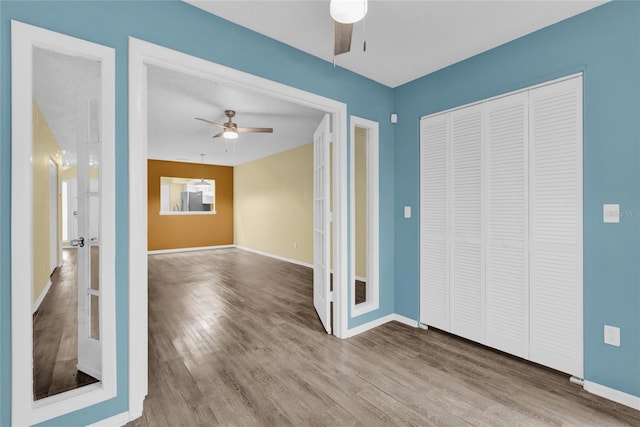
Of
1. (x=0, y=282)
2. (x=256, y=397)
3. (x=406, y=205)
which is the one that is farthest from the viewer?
(x=406, y=205)

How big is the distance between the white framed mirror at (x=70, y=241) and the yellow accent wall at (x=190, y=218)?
418cm

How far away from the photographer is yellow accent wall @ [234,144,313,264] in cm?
654

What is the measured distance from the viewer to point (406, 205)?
3277 mm

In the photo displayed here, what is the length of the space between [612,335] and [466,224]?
1200 millimetres

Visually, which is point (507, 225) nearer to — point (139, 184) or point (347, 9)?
point (347, 9)

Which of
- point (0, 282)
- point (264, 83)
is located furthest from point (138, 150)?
point (264, 83)

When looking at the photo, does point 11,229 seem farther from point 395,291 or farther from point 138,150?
point 395,291

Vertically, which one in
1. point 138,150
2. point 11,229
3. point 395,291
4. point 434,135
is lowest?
point 395,291

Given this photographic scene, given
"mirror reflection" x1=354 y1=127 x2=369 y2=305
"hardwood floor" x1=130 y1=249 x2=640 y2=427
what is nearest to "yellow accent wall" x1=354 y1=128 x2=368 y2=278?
"mirror reflection" x1=354 y1=127 x2=369 y2=305

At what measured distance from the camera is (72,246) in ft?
7.77

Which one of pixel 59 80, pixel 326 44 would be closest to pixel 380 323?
pixel 326 44

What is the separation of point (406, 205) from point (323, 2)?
2024 mm

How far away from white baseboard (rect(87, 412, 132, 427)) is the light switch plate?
126 inches

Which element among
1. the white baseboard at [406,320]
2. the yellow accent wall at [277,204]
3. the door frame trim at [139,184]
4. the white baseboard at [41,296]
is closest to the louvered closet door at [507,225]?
the white baseboard at [406,320]
